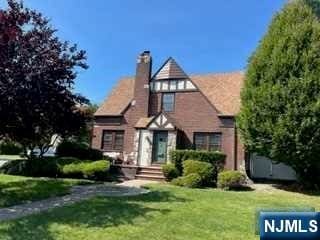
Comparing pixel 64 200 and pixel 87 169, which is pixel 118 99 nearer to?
pixel 87 169

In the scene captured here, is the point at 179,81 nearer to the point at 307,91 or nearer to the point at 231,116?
the point at 231,116

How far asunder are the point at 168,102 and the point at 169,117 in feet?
4.68

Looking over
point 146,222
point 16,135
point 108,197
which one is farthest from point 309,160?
point 16,135

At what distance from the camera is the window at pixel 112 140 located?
26.0 meters

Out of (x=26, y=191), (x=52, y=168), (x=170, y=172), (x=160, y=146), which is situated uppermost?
(x=160, y=146)

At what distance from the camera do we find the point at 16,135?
14336 mm

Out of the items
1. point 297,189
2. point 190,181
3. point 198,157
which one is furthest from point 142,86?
point 297,189

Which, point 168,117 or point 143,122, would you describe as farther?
point 143,122

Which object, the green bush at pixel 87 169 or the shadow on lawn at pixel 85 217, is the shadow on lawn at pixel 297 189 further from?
the green bush at pixel 87 169

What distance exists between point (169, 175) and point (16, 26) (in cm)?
1110

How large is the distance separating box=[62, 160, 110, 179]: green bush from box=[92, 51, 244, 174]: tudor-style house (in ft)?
12.9

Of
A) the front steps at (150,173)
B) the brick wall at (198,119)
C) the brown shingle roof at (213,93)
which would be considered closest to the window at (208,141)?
the brick wall at (198,119)

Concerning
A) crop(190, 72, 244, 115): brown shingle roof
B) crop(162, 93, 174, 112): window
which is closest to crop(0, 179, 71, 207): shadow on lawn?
crop(162, 93, 174, 112): window

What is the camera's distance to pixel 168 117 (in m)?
23.8
